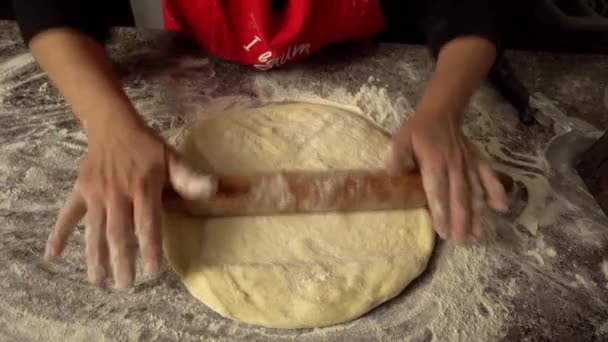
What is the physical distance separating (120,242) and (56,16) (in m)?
0.40

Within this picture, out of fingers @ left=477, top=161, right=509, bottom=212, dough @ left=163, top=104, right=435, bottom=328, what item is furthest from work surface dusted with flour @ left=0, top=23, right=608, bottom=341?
fingers @ left=477, top=161, right=509, bottom=212

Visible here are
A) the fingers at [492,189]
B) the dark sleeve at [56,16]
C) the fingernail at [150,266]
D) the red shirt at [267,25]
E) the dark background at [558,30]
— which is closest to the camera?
the fingernail at [150,266]

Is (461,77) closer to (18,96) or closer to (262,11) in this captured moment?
(262,11)

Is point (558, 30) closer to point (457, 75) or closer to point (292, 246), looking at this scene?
point (457, 75)

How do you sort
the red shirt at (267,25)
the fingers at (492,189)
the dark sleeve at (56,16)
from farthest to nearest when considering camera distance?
the red shirt at (267,25)
the dark sleeve at (56,16)
the fingers at (492,189)

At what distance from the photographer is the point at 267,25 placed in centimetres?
100

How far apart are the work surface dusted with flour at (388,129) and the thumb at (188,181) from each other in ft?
0.51

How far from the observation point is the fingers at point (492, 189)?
2.55 ft

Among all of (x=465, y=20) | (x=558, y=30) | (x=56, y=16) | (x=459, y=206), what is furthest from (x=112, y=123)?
(x=558, y=30)

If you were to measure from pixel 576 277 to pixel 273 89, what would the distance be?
58 cm

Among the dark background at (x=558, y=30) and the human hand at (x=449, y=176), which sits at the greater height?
the human hand at (x=449, y=176)

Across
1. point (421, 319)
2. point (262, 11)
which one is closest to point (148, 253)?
point (421, 319)

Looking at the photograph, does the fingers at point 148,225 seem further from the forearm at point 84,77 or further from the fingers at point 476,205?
the fingers at point 476,205

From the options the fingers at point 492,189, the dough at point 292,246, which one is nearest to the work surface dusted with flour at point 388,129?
the dough at point 292,246
